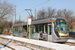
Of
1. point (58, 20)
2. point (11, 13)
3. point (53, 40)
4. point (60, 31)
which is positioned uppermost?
point (11, 13)

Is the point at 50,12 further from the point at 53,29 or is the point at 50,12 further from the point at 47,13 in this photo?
the point at 53,29

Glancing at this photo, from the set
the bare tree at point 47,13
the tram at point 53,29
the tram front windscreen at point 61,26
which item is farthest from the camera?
the bare tree at point 47,13

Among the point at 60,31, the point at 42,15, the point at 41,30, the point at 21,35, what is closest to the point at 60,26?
the point at 60,31

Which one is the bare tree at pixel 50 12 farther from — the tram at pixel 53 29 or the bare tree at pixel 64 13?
the tram at pixel 53 29

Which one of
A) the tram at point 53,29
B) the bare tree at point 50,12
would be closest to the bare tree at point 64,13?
the bare tree at point 50,12

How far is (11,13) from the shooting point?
29375mm

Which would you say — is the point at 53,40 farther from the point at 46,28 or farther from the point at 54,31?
the point at 46,28

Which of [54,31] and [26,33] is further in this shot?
[26,33]

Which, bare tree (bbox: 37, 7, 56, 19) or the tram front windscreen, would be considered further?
bare tree (bbox: 37, 7, 56, 19)

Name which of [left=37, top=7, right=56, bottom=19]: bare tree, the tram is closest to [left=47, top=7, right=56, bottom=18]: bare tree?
[left=37, top=7, right=56, bottom=19]: bare tree

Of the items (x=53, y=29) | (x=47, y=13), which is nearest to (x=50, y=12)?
(x=47, y=13)

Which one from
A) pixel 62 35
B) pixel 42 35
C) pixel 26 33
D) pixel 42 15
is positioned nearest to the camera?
pixel 62 35

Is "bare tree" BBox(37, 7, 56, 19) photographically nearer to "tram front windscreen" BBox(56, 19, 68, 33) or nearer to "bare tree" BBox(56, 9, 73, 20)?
"bare tree" BBox(56, 9, 73, 20)

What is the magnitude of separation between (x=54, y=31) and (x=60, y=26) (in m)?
0.96
